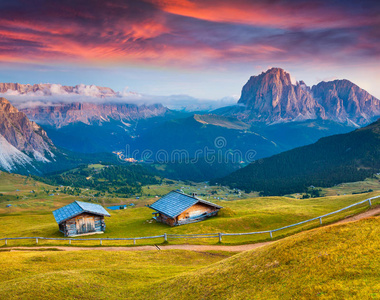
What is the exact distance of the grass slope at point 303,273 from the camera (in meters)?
14.0

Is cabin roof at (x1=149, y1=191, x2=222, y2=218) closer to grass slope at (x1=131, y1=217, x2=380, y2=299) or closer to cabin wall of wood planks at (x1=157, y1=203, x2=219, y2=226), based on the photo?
cabin wall of wood planks at (x1=157, y1=203, x2=219, y2=226)

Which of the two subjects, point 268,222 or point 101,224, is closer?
point 268,222

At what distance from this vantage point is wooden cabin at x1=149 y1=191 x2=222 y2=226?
6116cm

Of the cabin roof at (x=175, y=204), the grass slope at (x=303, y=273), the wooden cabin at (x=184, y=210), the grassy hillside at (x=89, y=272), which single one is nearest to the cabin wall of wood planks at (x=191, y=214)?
the wooden cabin at (x=184, y=210)

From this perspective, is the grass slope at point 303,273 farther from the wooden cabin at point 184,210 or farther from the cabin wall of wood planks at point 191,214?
the cabin wall of wood planks at point 191,214

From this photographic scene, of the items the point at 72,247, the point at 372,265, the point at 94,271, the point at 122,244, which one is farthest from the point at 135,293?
the point at 72,247

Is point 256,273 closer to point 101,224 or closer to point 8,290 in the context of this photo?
point 8,290

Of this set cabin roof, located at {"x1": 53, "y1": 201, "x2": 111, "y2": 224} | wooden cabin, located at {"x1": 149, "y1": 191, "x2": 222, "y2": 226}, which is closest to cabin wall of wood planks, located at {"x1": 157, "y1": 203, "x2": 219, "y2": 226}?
wooden cabin, located at {"x1": 149, "y1": 191, "x2": 222, "y2": 226}

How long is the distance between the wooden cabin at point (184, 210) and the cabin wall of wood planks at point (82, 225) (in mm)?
13921

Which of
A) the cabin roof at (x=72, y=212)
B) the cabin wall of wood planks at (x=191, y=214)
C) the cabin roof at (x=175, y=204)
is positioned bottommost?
the cabin wall of wood planks at (x=191, y=214)

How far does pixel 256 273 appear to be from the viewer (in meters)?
18.6

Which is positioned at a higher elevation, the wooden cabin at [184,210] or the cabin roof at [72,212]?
the cabin roof at [72,212]

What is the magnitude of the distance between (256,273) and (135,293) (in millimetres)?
10240

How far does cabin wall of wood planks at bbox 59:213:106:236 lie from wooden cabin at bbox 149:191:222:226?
45.7 feet
